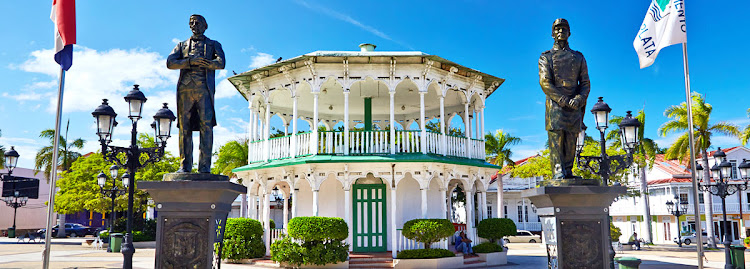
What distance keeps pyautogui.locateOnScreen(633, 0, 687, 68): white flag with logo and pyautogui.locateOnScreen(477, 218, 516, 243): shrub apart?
11.0 m

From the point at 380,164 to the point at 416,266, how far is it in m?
3.70

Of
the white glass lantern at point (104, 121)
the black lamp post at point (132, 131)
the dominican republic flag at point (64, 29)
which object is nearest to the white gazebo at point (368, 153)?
the black lamp post at point (132, 131)

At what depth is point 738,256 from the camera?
53.2ft

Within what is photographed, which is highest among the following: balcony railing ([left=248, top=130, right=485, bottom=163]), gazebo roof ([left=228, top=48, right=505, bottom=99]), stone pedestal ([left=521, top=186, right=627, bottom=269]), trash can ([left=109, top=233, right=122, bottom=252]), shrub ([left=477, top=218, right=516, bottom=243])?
gazebo roof ([left=228, top=48, right=505, bottom=99])

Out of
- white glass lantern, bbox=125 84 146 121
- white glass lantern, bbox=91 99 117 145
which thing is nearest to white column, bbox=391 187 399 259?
white glass lantern, bbox=125 84 146 121

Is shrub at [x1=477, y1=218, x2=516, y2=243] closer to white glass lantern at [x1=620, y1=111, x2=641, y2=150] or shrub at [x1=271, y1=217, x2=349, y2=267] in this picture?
shrub at [x1=271, y1=217, x2=349, y2=267]

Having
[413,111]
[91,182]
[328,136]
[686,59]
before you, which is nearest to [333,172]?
[328,136]

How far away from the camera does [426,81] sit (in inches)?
794

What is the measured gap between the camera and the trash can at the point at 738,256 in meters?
16.0

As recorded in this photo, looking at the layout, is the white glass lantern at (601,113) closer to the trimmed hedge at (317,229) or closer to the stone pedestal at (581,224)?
the trimmed hedge at (317,229)

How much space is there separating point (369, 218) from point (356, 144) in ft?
9.57

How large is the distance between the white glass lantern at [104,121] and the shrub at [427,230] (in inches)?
377

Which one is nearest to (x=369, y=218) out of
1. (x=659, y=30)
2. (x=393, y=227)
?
(x=393, y=227)

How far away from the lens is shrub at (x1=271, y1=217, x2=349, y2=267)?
17375 mm
